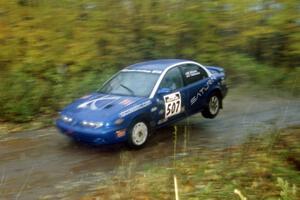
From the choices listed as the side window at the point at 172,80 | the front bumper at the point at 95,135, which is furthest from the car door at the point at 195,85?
the front bumper at the point at 95,135

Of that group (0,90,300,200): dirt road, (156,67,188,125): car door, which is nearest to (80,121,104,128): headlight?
(0,90,300,200): dirt road

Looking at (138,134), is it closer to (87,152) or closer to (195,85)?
(87,152)

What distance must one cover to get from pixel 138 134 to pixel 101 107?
36.4 inches

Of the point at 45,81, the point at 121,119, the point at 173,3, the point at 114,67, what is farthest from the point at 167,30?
the point at 121,119

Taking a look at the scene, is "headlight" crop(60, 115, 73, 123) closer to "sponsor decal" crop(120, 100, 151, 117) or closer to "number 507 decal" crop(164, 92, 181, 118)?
"sponsor decal" crop(120, 100, 151, 117)

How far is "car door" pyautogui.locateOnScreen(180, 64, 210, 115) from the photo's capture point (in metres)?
10.9

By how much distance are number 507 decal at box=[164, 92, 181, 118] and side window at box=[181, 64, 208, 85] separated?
0.61 m

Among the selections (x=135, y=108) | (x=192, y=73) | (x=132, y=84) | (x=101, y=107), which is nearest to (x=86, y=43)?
(x=132, y=84)

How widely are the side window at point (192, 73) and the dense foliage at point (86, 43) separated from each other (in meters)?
0.95

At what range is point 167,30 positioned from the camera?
46.8 ft

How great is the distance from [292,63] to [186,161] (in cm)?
257

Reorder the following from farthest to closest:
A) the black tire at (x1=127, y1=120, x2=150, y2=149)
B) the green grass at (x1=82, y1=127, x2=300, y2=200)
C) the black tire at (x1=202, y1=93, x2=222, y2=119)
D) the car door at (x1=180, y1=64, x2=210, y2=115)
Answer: the black tire at (x1=202, y1=93, x2=222, y2=119) → the car door at (x1=180, y1=64, x2=210, y2=115) → the black tire at (x1=127, y1=120, x2=150, y2=149) → the green grass at (x1=82, y1=127, x2=300, y2=200)

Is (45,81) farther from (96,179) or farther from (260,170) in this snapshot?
(260,170)

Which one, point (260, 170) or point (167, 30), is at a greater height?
point (167, 30)
